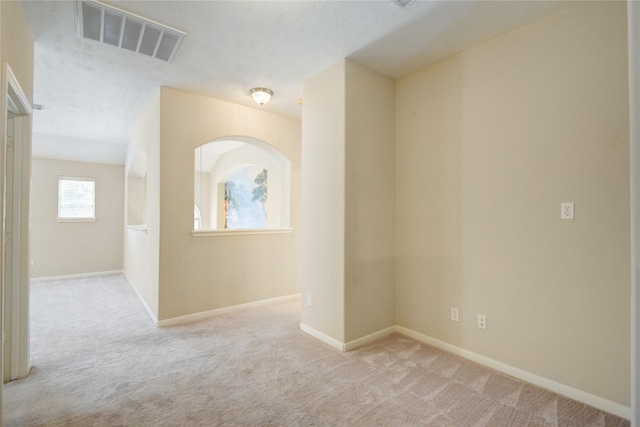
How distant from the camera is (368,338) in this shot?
2928 millimetres

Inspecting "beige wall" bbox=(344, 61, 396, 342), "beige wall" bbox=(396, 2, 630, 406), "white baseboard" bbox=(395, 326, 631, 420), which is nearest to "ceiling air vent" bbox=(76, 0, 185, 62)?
"beige wall" bbox=(344, 61, 396, 342)

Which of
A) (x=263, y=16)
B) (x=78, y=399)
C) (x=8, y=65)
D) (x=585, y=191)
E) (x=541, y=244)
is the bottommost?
(x=78, y=399)

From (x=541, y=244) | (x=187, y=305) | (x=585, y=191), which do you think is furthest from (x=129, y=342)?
(x=585, y=191)

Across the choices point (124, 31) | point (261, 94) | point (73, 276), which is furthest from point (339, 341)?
point (73, 276)

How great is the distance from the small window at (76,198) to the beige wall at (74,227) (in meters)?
0.08

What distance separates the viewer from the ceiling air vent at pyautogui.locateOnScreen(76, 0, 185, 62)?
7.07ft

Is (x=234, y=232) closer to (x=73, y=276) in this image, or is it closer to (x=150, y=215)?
(x=150, y=215)

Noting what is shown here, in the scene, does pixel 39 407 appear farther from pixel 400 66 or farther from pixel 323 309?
pixel 400 66

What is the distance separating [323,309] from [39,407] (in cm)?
213

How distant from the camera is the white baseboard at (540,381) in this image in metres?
1.89

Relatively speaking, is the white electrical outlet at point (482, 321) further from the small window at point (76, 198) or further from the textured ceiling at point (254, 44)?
the small window at point (76, 198)

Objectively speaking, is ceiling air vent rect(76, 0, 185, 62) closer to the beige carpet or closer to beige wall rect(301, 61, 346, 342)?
beige wall rect(301, 61, 346, 342)

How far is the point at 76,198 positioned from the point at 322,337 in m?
6.25

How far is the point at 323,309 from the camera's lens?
299cm
